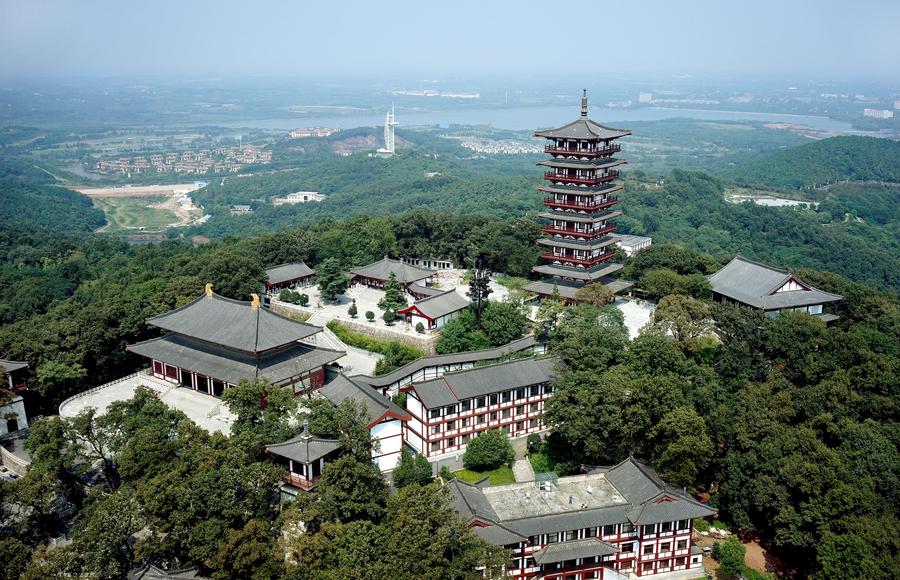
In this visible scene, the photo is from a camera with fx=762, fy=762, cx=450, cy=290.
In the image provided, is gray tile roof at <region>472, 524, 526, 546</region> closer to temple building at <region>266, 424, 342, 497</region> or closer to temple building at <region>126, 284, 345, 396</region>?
temple building at <region>266, 424, 342, 497</region>

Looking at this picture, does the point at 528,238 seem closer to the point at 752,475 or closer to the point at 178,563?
the point at 752,475

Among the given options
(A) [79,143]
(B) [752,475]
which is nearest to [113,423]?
(B) [752,475]

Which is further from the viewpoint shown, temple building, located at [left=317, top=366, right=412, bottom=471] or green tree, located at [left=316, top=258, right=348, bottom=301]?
green tree, located at [left=316, top=258, right=348, bottom=301]

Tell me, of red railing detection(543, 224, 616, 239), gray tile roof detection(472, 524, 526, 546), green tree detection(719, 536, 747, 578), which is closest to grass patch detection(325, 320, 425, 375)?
gray tile roof detection(472, 524, 526, 546)

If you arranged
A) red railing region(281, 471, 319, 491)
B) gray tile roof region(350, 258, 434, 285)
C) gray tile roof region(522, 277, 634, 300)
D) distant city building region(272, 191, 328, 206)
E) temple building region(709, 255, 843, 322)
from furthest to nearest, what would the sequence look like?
distant city building region(272, 191, 328, 206)
gray tile roof region(350, 258, 434, 285)
gray tile roof region(522, 277, 634, 300)
temple building region(709, 255, 843, 322)
red railing region(281, 471, 319, 491)

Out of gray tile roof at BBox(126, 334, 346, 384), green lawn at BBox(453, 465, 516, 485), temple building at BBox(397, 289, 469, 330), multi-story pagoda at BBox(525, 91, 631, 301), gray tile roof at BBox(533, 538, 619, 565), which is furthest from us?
multi-story pagoda at BBox(525, 91, 631, 301)

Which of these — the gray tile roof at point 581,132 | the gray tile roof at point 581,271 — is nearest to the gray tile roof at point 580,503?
the gray tile roof at point 581,271

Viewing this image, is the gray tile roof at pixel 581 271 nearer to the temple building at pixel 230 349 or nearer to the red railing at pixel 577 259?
the red railing at pixel 577 259
